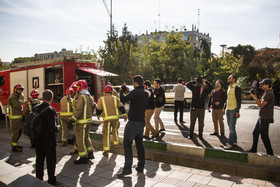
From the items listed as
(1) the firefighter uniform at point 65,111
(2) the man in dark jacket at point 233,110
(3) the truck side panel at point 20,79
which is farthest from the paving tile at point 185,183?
(3) the truck side panel at point 20,79

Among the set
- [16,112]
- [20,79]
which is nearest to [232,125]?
[16,112]

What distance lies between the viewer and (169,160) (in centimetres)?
540

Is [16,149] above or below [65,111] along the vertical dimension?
below

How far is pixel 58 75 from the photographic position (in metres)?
11.0

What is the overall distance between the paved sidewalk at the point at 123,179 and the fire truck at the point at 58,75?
5.21 metres

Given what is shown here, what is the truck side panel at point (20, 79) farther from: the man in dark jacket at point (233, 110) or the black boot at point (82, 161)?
the man in dark jacket at point (233, 110)

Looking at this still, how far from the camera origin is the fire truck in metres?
10.6

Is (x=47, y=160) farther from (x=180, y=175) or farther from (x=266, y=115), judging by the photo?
(x=266, y=115)

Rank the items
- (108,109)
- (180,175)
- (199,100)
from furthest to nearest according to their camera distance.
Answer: (199,100)
(108,109)
(180,175)

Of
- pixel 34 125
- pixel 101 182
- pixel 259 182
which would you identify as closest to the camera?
pixel 34 125

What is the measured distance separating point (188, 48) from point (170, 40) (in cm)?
277

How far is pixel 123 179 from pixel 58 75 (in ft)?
25.4

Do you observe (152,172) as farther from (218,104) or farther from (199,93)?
(218,104)

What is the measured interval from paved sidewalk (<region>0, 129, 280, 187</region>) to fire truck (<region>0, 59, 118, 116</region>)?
5213 millimetres
